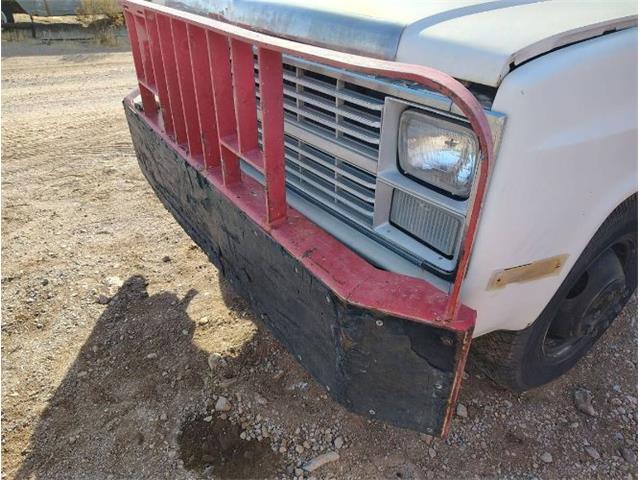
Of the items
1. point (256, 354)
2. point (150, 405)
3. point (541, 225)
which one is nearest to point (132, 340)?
point (150, 405)

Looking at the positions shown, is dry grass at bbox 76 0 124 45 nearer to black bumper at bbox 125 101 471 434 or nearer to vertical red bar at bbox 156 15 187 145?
vertical red bar at bbox 156 15 187 145

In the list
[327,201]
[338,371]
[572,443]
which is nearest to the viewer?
[338,371]

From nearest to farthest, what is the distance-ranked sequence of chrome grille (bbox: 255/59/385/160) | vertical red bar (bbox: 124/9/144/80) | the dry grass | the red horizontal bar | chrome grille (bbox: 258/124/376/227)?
the red horizontal bar
chrome grille (bbox: 255/59/385/160)
chrome grille (bbox: 258/124/376/227)
vertical red bar (bbox: 124/9/144/80)
the dry grass

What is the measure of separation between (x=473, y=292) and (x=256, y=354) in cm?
149

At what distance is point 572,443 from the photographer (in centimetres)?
225

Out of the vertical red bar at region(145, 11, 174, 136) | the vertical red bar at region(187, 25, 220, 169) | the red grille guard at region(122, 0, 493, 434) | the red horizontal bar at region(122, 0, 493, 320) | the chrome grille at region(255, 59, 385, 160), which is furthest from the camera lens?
the vertical red bar at region(145, 11, 174, 136)

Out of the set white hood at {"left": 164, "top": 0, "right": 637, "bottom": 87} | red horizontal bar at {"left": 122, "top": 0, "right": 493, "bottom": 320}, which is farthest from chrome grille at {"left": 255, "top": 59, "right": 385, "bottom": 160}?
red horizontal bar at {"left": 122, "top": 0, "right": 493, "bottom": 320}

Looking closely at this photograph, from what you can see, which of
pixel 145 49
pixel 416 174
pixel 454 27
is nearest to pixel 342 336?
pixel 416 174

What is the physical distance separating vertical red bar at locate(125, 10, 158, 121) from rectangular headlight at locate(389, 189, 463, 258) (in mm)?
1598

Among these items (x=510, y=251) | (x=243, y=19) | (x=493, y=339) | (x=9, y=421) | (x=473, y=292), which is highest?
(x=243, y=19)

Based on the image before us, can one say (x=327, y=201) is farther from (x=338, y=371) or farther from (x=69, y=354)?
(x=69, y=354)

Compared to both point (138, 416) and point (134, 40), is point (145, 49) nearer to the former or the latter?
point (134, 40)

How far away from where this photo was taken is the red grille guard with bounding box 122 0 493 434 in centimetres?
128

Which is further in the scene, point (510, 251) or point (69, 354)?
point (69, 354)
